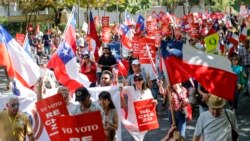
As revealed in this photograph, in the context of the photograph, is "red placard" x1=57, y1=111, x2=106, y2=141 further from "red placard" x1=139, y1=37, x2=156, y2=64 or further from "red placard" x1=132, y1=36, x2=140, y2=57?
"red placard" x1=132, y1=36, x2=140, y2=57

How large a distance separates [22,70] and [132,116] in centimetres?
207

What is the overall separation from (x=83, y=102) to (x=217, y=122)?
62.9 inches

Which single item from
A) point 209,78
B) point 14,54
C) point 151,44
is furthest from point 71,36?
point 209,78

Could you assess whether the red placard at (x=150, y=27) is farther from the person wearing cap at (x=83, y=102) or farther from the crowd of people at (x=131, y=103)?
the person wearing cap at (x=83, y=102)

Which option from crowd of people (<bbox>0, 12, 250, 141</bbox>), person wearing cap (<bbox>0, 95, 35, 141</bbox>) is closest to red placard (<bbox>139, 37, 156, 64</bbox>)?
crowd of people (<bbox>0, 12, 250, 141</bbox>)

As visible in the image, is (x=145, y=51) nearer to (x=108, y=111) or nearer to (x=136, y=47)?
(x=136, y=47)

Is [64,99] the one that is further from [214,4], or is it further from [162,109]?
[214,4]

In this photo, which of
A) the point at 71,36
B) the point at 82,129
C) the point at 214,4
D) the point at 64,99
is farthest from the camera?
the point at 214,4

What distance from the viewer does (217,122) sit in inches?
258

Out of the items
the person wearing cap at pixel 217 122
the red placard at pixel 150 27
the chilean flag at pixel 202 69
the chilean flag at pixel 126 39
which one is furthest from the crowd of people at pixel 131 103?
the red placard at pixel 150 27

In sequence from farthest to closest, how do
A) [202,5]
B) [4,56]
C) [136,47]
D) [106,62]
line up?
[202,5] → [136,47] → [106,62] → [4,56]

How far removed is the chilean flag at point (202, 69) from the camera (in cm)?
672

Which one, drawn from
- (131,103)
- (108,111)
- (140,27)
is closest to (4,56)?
(131,103)

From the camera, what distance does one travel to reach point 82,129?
5797mm
